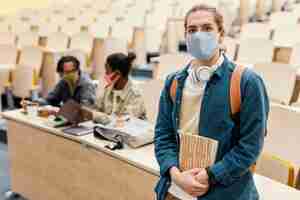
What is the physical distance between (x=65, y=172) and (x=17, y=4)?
7.78 meters

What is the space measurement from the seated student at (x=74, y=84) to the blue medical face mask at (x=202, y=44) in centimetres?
151

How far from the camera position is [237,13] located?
7.27 meters

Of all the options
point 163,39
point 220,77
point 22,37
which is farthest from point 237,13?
point 220,77

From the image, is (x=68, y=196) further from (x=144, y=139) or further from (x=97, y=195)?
(x=144, y=139)

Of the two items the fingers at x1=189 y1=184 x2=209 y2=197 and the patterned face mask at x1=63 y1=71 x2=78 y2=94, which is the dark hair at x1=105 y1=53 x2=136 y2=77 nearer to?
the patterned face mask at x1=63 y1=71 x2=78 y2=94

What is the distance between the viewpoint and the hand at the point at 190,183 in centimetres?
134

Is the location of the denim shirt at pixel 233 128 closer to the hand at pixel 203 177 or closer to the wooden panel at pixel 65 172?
the hand at pixel 203 177

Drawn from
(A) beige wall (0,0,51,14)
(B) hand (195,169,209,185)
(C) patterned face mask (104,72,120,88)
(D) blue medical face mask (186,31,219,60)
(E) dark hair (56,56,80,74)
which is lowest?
(B) hand (195,169,209,185)

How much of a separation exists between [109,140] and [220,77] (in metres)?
A: 0.96

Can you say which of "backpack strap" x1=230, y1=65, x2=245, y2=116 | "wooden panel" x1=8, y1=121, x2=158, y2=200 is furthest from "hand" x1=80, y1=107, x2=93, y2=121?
"backpack strap" x1=230, y1=65, x2=245, y2=116

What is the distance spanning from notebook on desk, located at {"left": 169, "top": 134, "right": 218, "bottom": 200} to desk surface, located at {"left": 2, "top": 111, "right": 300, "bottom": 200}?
34 centimetres

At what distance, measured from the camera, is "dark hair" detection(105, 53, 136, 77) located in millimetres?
2434

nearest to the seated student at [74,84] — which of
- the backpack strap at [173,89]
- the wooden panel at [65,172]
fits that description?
the wooden panel at [65,172]

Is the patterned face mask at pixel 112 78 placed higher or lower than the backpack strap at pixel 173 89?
lower
